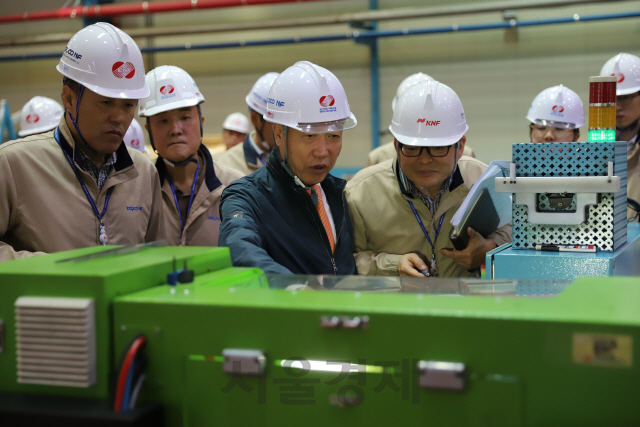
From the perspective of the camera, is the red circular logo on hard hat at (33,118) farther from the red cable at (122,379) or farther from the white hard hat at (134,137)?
the red cable at (122,379)

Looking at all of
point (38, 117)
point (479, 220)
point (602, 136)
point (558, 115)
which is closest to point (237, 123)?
point (38, 117)

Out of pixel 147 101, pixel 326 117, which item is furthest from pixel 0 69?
pixel 326 117

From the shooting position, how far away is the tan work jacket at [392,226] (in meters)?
2.33

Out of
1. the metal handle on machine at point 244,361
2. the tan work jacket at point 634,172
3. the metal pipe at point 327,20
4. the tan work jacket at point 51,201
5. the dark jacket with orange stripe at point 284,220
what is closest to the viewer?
the metal handle on machine at point 244,361

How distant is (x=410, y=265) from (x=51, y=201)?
125 cm

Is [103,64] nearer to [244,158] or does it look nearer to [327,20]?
[244,158]

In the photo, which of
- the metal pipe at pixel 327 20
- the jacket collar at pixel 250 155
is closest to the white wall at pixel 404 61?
the metal pipe at pixel 327 20

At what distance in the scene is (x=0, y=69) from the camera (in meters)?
9.07

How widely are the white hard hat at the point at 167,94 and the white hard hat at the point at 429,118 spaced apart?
1.25 m

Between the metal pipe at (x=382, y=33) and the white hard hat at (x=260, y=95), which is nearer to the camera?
the white hard hat at (x=260, y=95)

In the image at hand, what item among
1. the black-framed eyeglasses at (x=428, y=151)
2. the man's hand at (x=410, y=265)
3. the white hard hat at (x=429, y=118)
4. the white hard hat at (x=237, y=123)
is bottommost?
the man's hand at (x=410, y=265)

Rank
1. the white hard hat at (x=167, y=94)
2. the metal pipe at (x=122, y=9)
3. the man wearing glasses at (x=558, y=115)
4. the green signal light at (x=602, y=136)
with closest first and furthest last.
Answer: the green signal light at (x=602, y=136) < the white hard hat at (x=167, y=94) < the man wearing glasses at (x=558, y=115) < the metal pipe at (x=122, y=9)

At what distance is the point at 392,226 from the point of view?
2.39m

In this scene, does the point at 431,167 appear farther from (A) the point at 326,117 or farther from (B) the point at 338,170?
(B) the point at 338,170
